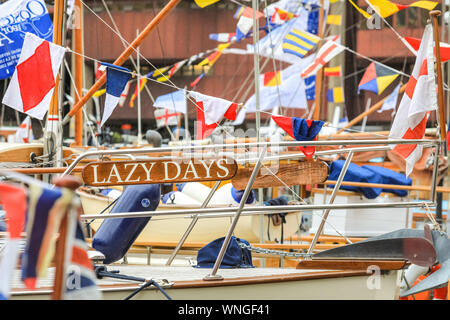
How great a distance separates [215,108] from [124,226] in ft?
4.50

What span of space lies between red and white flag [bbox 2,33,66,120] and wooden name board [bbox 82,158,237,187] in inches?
78.0

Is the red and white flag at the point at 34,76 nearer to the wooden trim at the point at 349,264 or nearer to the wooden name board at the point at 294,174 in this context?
the wooden name board at the point at 294,174

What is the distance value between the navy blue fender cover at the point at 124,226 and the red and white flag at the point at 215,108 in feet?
2.91

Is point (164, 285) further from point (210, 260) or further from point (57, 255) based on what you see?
point (57, 255)

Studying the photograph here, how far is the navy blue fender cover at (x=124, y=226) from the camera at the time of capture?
15.8ft

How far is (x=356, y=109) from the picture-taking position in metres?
24.2

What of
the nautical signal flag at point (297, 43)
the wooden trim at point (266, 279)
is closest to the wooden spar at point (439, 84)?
the wooden trim at point (266, 279)

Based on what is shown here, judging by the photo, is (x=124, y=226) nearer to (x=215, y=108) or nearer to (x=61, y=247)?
(x=215, y=108)

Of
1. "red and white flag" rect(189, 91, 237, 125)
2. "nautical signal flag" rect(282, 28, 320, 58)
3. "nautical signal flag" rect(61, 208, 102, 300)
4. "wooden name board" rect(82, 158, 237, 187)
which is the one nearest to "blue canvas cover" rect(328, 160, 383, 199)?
"nautical signal flag" rect(282, 28, 320, 58)

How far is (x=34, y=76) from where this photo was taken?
19.5 feet

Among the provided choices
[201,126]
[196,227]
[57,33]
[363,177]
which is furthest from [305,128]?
[363,177]

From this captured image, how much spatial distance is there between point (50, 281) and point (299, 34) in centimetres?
803
